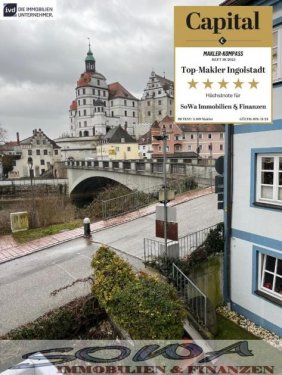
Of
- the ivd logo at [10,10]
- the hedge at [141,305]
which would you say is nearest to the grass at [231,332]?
the hedge at [141,305]

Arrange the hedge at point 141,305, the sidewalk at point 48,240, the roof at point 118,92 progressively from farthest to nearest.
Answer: the roof at point 118,92, the sidewalk at point 48,240, the hedge at point 141,305

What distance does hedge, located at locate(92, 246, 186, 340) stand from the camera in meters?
5.36

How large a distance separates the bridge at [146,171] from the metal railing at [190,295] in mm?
12588

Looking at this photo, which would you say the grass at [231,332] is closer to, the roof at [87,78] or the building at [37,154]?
the building at [37,154]

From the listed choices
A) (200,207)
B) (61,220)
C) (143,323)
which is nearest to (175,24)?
(143,323)

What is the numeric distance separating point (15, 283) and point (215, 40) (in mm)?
7935

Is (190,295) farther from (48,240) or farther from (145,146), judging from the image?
(145,146)

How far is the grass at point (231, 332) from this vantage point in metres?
7.60

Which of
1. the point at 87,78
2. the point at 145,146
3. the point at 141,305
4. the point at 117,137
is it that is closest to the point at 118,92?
the point at 87,78

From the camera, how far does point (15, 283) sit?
845 centimetres

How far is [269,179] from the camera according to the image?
7629mm

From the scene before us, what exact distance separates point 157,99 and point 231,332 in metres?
85.0

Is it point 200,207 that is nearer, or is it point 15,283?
point 15,283

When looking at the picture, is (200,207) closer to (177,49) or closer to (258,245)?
(258,245)
